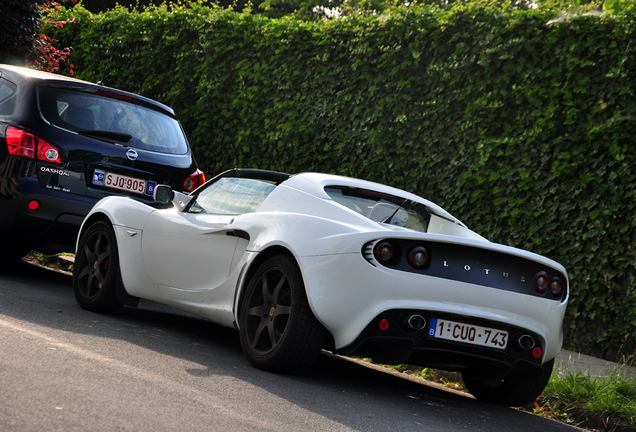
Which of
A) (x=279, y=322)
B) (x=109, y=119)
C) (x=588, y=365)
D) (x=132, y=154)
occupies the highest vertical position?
(x=109, y=119)

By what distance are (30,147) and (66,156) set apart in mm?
299

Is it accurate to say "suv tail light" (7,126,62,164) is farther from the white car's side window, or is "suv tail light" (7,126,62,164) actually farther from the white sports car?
the white sports car

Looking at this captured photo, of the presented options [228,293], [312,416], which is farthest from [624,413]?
[228,293]

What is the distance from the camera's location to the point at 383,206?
505 centimetres

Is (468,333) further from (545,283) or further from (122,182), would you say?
(122,182)

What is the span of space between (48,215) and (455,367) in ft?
12.4

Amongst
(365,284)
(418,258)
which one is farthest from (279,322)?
(418,258)

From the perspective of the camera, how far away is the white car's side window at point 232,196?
520cm

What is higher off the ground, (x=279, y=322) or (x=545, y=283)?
(x=545, y=283)

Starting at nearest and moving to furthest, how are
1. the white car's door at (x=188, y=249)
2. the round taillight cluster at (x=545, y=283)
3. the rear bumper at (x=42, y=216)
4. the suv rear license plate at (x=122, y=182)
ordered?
the round taillight cluster at (x=545, y=283) → the white car's door at (x=188, y=249) → the rear bumper at (x=42, y=216) → the suv rear license plate at (x=122, y=182)

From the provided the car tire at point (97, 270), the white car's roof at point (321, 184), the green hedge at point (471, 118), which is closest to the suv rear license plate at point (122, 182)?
the car tire at point (97, 270)

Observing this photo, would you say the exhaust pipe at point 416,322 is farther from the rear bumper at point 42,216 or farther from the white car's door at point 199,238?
the rear bumper at point 42,216

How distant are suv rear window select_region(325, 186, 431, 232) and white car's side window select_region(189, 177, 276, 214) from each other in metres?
0.56

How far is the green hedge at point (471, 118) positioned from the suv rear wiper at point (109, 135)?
326 cm
